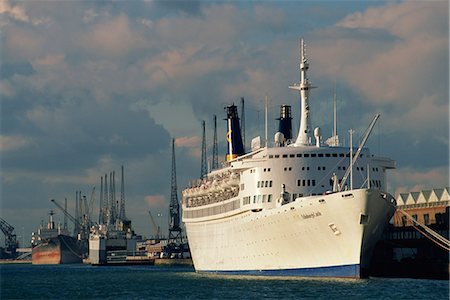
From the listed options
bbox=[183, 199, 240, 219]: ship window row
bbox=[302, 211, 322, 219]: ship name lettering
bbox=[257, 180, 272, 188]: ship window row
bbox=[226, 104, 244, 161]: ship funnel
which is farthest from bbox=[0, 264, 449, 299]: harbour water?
bbox=[226, 104, 244, 161]: ship funnel

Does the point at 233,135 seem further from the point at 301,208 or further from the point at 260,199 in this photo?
the point at 301,208

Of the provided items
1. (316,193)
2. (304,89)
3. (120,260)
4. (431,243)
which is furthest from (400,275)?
(120,260)

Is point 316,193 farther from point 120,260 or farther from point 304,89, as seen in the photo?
point 120,260

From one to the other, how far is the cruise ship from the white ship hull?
0.07 metres

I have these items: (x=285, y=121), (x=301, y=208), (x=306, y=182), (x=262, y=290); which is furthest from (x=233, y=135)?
(x=262, y=290)

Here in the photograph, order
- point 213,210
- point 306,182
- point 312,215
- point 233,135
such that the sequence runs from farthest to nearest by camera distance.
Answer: point 233,135, point 213,210, point 306,182, point 312,215

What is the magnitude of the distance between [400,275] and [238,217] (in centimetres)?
1382

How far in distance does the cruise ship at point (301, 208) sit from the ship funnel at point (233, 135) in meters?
2.84

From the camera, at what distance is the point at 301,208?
67.1 m

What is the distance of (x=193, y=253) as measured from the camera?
325 feet

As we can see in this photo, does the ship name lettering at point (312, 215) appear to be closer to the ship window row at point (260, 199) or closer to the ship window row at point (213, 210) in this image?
the ship window row at point (260, 199)

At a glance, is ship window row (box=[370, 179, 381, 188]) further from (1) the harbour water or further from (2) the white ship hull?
(1) the harbour water

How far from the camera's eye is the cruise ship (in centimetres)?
6544

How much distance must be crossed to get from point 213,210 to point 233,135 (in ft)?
31.5
